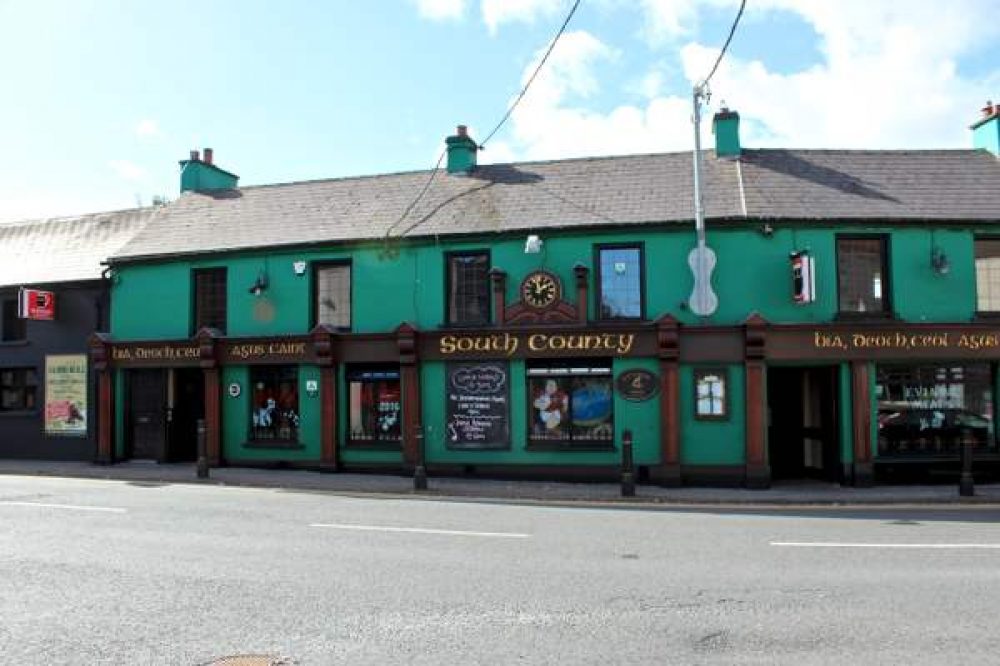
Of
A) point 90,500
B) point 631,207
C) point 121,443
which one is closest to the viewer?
point 90,500

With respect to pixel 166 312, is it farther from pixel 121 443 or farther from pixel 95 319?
pixel 121 443

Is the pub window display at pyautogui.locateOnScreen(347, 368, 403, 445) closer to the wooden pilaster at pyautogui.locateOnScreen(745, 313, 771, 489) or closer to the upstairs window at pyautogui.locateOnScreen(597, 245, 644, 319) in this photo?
the upstairs window at pyautogui.locateOnScreen(597, 245, 644, 319)

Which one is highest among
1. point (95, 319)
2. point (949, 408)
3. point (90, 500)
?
point (95, 319)

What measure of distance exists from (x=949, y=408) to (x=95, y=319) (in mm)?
20289

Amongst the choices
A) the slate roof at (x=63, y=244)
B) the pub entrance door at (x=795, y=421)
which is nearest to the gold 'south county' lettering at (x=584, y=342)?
the pub entrance door at (x=795, y=421)

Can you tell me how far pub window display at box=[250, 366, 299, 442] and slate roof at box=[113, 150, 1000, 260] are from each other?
309cm

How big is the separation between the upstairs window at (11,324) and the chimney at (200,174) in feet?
18.3

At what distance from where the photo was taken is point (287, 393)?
18.4 metres

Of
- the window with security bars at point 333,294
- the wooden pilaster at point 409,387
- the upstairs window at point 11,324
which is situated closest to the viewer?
the wooden pilaster at point 409,387

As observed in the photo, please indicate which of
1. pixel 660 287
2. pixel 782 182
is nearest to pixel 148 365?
pixel 660 287

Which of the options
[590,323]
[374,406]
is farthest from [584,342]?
[374,406]

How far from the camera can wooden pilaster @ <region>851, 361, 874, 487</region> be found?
15383 mm

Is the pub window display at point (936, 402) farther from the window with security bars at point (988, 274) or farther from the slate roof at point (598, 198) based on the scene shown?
the slate roof at point (598, 198)

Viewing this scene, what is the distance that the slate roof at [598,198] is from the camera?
53.8ft
